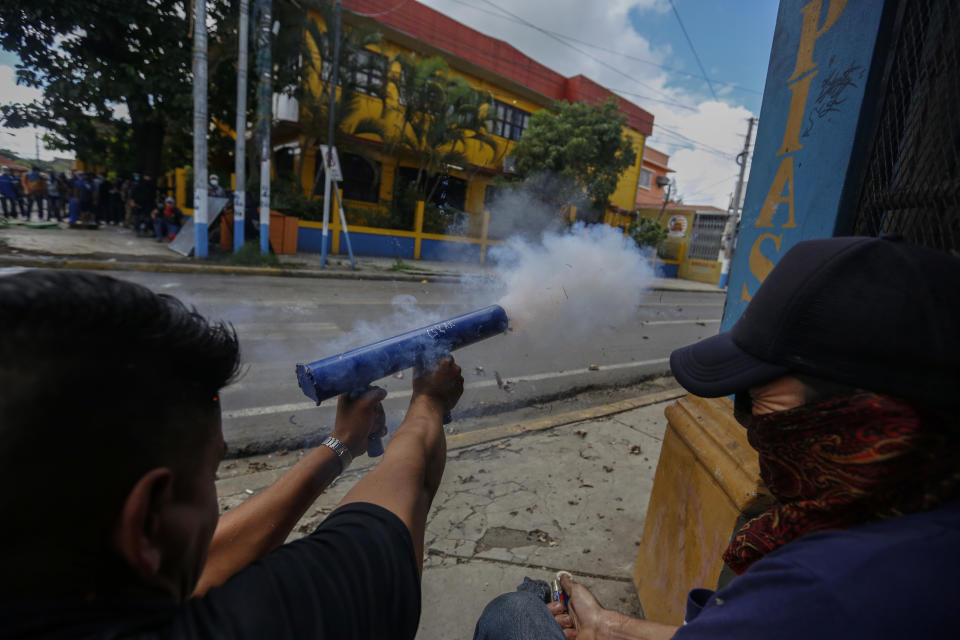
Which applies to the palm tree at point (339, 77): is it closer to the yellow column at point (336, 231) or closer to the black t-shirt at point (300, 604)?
the yellow column at point (336, 231)

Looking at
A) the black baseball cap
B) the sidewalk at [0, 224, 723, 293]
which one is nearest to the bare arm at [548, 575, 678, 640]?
the black baseball cap

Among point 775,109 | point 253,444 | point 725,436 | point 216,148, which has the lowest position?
point 253,444

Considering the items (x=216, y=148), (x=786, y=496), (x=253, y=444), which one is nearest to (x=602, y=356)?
(x=253, y=444)

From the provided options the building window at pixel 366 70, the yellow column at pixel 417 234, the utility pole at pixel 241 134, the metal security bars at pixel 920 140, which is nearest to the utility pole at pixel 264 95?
the utility pole at pixel 241 134

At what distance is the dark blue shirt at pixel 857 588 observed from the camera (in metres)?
0.77

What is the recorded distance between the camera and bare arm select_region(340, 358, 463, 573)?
1165 mm

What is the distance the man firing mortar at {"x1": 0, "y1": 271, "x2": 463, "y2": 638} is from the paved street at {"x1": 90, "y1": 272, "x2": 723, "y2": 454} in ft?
9.80

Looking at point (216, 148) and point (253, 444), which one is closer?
point (253, 444)

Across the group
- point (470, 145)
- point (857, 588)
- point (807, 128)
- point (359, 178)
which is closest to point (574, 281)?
point (807, 128)

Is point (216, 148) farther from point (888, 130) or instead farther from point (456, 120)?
point (888, 130)

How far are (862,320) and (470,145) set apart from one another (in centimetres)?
2312

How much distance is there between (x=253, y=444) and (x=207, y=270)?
9439mm

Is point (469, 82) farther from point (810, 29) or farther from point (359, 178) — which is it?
point (810, 29)

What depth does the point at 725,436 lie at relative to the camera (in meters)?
2.13
